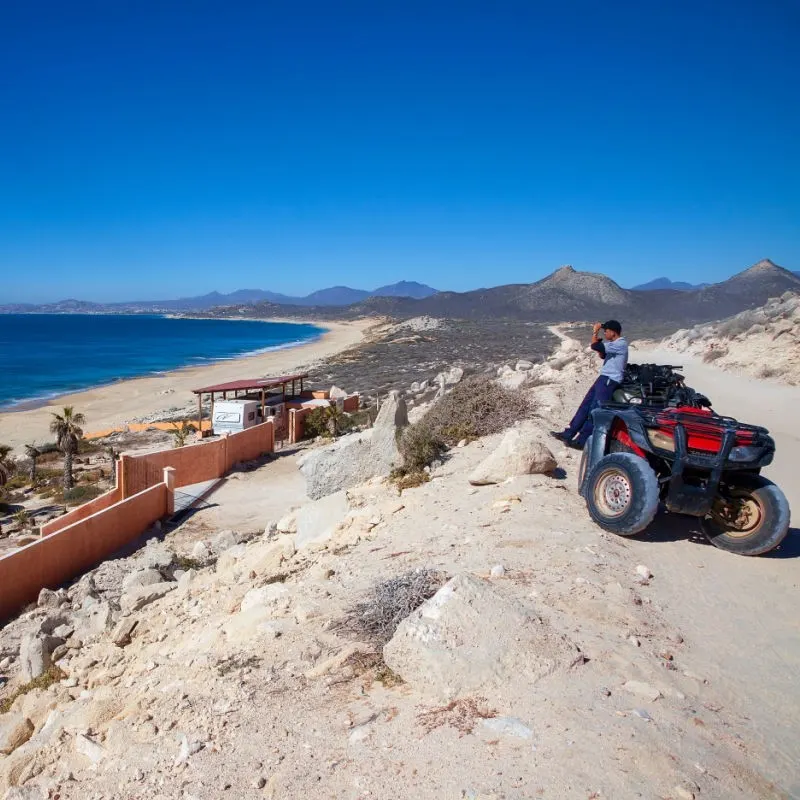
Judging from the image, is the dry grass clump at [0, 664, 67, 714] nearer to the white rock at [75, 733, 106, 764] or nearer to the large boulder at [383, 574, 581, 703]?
the white rock at [75, 733, 106, 764]

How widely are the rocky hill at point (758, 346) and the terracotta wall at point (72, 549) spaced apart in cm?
1884

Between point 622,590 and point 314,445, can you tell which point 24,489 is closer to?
point 314,445

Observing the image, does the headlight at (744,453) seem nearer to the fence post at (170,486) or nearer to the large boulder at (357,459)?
the large boulder at (357,459)

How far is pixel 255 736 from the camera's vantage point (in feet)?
12.0

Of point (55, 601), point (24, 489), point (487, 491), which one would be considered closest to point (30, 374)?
point (24, 489)

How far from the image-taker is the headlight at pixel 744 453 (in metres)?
5.59

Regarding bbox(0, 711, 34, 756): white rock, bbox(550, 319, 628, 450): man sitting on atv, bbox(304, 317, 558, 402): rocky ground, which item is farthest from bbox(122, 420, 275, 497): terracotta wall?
bbox(304, 317, 558, 402): rocky ground

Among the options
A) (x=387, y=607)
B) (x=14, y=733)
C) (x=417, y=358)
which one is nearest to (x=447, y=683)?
(x=387, y=607)

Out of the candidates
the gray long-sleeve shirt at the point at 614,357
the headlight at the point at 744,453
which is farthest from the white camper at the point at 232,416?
the headlight at the point at 744,453

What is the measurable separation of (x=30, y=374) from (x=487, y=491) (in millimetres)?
69848

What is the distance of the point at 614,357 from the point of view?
794cm

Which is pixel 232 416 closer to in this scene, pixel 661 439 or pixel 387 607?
pixel 661 439

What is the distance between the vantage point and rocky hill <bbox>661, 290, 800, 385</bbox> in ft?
69.4

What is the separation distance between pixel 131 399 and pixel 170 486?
117 ft
